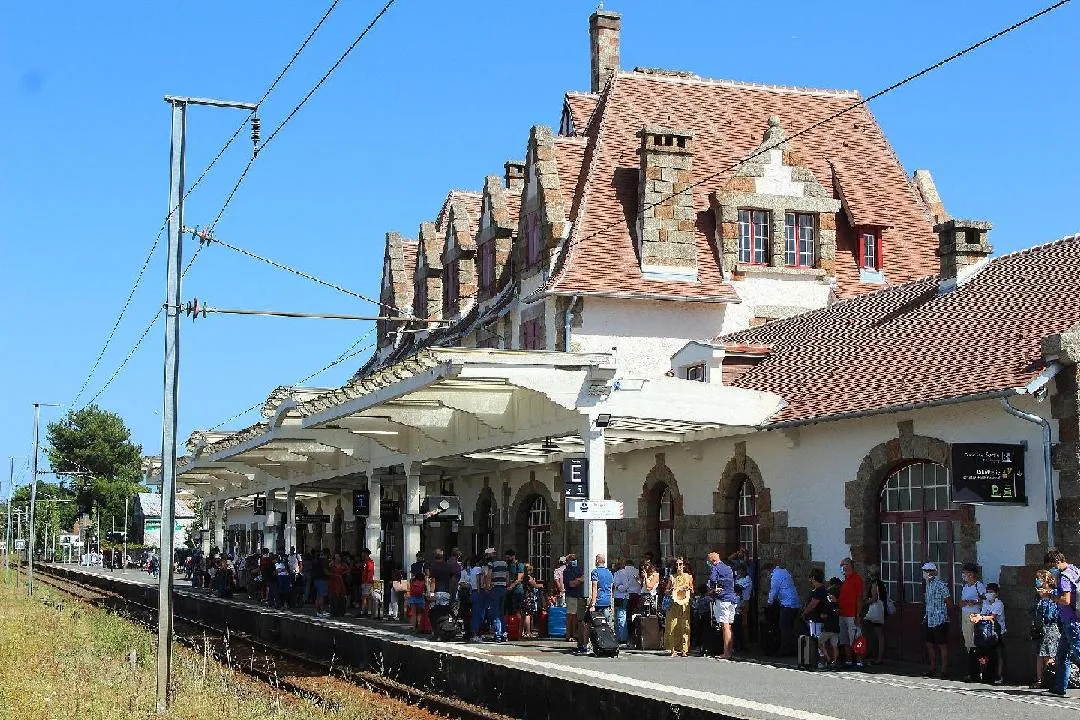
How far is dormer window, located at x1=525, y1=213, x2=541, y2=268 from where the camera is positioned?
112 ft

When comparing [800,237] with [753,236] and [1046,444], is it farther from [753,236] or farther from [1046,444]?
[1046,444]

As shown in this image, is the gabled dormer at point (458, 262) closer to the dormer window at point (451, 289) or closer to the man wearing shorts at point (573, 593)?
the dormer window at point (451, 289)

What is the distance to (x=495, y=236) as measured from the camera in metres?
37.1

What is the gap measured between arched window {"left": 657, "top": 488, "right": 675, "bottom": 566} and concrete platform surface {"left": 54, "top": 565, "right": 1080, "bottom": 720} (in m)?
5.28

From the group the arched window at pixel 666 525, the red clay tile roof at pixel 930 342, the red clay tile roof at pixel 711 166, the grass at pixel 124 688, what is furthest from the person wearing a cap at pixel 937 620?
the red clay tile roof at pixel 711 166

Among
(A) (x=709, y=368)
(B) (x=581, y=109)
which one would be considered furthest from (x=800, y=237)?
(A) (x=709, y=368)

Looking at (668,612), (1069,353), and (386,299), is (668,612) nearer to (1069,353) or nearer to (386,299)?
(1069,353)

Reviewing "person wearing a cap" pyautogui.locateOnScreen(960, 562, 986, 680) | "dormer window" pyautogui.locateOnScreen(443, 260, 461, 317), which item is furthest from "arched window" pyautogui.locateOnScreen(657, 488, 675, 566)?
"dormer window" pyautogui.locateOnScreen(443, 260, 461, 317)

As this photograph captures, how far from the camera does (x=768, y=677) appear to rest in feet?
59.9

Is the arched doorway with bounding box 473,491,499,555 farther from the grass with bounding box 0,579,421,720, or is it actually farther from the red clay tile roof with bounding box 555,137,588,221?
the grass with bounding box 0,579,421,720

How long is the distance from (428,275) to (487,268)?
22.1ft

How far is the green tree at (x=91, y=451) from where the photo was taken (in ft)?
414

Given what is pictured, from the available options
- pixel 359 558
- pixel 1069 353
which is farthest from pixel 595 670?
pixel 359 558

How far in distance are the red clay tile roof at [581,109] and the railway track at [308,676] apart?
45.3 feet
